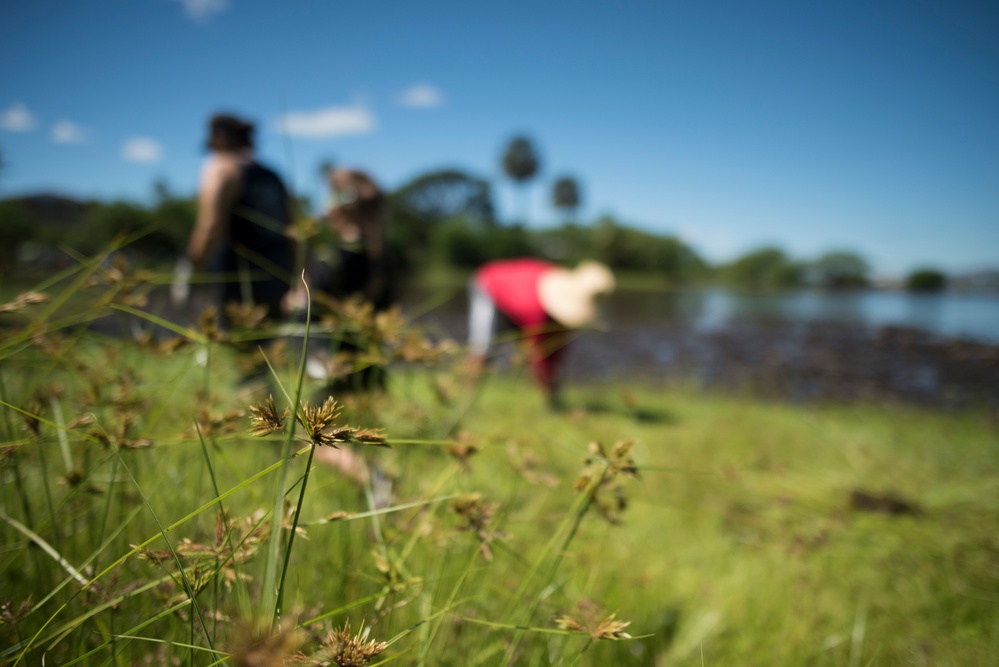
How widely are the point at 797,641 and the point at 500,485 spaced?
116cm

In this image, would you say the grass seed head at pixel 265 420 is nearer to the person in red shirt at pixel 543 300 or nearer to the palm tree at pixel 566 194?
the person in red shirt at pixel 543 300

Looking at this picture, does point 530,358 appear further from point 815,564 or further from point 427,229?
point 427,229

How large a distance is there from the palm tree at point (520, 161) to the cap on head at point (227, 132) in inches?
2570

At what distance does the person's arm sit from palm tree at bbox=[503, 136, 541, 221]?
65625 millimetres

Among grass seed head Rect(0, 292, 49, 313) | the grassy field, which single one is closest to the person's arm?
the grassy field

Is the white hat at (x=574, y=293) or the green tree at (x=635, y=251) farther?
the green tree at (x=635, y=251)

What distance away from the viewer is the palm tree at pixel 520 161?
63562 millimetres

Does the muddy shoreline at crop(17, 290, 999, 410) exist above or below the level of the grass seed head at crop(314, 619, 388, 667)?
below

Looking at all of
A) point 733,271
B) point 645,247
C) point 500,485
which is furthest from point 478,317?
point 733,271

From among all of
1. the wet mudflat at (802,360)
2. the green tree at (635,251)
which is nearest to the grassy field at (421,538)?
the wet mudflat at (802,360)

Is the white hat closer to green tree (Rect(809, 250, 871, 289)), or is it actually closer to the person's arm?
the person's arm

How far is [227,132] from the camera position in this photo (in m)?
2.61

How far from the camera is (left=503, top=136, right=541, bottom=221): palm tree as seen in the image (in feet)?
209

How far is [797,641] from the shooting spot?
1173mm
